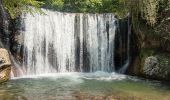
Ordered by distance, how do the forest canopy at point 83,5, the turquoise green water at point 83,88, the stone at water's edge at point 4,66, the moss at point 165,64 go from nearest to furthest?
1. the turquoise green water at point 83,88
2. the stone at water's edge at point 4,66
3. the moss at point 165,64
4. the forest canopy at point 83,5

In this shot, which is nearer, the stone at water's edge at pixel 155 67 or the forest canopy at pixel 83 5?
the stone at water's edge at pixel 155 67

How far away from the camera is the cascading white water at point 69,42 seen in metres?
20.3

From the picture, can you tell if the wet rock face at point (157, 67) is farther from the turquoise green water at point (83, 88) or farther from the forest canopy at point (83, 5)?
the forest canopy at point (83, 5)

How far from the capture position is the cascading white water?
20266 mm

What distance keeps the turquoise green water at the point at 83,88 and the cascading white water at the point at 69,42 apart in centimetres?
208

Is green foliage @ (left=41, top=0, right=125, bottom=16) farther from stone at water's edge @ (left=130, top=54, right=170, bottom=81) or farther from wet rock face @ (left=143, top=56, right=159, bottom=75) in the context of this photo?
wet rock face @ (left=143, top=56, right=159, bottom=75)

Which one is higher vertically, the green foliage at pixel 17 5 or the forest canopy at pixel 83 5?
the forest canopy at pixel 83 5

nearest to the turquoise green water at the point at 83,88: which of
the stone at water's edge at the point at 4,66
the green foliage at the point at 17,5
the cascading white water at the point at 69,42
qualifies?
the stone at water's edge at the point at 4,66

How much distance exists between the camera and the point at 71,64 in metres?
21.0

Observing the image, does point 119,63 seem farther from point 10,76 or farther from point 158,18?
point 10,76

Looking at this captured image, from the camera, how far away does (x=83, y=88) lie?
15.2m

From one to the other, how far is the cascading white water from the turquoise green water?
208cm

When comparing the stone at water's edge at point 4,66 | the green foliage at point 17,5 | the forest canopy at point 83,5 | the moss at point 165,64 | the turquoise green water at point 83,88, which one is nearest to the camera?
the turquoise green water at point 83,88

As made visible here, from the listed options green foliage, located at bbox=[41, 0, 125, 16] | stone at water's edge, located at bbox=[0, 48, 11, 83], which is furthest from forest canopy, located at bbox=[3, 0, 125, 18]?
stone at water's edge, located at bbox=[0, 48, 11, 83]
